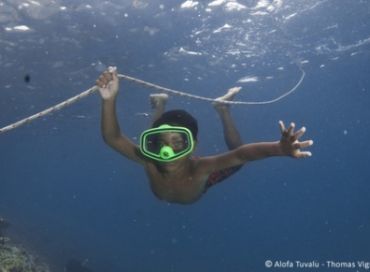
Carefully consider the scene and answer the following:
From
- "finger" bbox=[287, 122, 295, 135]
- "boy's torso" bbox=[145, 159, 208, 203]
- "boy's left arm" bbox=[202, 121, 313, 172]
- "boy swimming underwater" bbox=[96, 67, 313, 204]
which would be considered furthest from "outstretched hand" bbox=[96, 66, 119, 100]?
"finger" bbox=[287, 122, 295, 135]

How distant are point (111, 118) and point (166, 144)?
56.8 inches

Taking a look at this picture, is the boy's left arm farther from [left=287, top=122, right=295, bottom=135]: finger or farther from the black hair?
the black hair

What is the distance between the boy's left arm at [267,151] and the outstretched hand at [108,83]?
201cm

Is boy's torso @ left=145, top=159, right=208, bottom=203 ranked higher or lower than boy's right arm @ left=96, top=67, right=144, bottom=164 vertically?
lower

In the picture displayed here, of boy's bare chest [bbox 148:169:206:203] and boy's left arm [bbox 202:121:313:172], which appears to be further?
boy's bare chest [bbox 148:169:206:203]

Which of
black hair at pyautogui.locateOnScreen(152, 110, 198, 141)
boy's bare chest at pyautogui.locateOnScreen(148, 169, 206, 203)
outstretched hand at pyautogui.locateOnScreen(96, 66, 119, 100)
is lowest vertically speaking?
boy's bare chest at pyautogui.locateOnScreen(148, 169, 206, 203)

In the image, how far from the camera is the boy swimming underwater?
524 centimetres

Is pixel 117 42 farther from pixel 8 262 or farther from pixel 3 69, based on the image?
pixel 8 262

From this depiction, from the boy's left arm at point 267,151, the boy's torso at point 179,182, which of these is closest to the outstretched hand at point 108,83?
the boy's torso at point 179,182

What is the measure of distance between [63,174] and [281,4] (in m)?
83.6

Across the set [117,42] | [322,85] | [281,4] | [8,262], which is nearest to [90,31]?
[117,42]

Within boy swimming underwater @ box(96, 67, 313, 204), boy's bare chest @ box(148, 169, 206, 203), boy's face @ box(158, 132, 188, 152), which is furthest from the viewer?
boy's bare chest @ box(148, 169, 206, 203)

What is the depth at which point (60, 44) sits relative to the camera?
18281mm

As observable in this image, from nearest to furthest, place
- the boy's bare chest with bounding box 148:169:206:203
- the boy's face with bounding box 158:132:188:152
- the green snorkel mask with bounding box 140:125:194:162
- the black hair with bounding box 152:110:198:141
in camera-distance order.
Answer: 1. the green snorkel mask with bounding box 140:125:194:162
2. the boy's face with bounding box 158:132:188:152
3. the black hair with bounding box 152:110:198:141
4. the boy's bare chest with bounding box 148:169:206:203
